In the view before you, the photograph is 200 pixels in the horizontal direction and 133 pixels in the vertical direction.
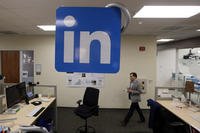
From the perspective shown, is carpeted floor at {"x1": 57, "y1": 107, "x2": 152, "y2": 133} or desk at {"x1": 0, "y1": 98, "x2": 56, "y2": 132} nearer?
desk at {"x1": 0, "y1": 98, "x2": 56, "y2": 132}

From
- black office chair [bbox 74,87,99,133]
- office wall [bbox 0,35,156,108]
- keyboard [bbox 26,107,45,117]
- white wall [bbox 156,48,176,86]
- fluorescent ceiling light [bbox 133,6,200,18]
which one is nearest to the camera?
fluorescent ceiling light [bbox 133,6,200,18]

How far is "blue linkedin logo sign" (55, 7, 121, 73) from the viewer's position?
1230 millimetres

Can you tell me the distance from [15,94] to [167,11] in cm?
304

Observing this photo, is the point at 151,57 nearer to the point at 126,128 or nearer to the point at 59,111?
the point at 126,128

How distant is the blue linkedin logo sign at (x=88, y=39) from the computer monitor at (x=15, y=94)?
2.51 meters

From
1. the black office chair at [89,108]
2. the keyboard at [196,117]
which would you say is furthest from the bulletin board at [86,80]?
the keyboard at [196,117]

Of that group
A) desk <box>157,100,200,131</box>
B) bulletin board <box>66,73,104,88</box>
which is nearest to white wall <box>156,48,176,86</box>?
bulletin board <box>66,73,104,88</box>

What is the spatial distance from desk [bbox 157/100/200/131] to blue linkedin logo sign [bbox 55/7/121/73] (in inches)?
88.0

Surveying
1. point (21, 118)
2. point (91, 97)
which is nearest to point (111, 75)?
point (91, 97)

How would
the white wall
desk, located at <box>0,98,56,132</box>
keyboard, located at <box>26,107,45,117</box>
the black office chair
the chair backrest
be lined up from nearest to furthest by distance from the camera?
desk, located at <box>0,98,56,132</box> → keyboard, located at <box>26,107,45,117</box> → the black office chair → the chair backrest → the white wall

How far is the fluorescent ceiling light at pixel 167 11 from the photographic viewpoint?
294 cm

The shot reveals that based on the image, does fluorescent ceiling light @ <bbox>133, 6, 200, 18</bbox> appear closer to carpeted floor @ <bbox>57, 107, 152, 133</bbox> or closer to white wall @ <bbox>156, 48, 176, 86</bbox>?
carpeted floor @ <bbox>57, 107, 152, 133</bbox>

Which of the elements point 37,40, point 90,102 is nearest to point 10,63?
point 37,40

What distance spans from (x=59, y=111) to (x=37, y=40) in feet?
7.90
